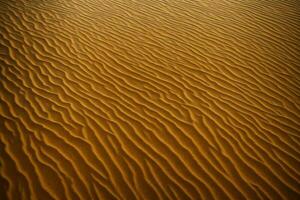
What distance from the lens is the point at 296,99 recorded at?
4238 mm

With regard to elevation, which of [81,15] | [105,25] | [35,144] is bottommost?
[35,144]

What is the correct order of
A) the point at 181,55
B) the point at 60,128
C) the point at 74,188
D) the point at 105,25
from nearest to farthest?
the point at 74,188, the point at 60,128, the point at 181,55, the point at 105,25

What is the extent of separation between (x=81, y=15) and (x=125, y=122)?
3908 mm

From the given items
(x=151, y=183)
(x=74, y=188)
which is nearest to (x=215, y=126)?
(x=151, y=183)

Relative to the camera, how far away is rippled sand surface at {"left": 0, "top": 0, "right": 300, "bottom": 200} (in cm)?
305

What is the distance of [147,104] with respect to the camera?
13.3 feet

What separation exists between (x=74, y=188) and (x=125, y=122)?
1.21 meters

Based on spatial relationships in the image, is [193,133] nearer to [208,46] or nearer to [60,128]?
[60,128]

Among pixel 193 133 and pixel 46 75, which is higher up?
pixel 46 75

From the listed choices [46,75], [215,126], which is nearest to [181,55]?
[215,126]

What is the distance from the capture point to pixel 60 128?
141 inches

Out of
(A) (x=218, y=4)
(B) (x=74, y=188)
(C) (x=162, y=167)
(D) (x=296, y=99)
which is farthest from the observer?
(A) (x=218, y=4)

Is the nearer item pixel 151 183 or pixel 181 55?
pixel 151 183

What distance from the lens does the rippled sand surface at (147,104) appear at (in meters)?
3.05
